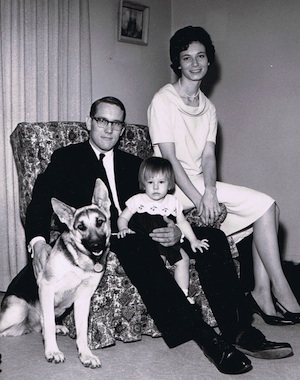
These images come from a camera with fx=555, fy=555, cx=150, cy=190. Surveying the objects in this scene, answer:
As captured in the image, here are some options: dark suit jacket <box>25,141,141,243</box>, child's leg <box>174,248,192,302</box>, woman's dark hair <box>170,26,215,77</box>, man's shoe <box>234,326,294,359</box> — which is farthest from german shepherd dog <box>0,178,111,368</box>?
woman's dark hair <box>170,26,215,77</box>

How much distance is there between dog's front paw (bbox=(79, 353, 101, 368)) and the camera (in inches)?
Result: 101

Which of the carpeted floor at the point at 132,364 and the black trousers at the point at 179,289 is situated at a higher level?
the black trousers at the point at 179,289

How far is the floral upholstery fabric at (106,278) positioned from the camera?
112 inches

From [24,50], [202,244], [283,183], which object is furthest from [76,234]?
[283,183]

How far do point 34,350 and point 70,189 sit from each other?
0.85m

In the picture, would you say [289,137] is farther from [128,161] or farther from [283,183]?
[128,161]

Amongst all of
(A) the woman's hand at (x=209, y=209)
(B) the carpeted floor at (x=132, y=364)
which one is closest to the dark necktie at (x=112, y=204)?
(A) the woman's hand at (x=209, y=209)

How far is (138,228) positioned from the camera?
2.92 m

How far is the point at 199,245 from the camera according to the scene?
9.43 feet

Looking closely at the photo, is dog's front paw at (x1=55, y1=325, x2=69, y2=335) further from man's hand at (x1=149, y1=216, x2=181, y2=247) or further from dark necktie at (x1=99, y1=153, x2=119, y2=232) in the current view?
man's hand at (x1=149, y1=216, x2=181, y2=247)

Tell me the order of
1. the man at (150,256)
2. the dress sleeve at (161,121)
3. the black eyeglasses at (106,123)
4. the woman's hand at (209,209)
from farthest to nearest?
1. the dress sleeve at (161,121)
2. the woman's hand at (209,209)
3. the black eyeglasses at (106,123)
4. the man at (150,256)

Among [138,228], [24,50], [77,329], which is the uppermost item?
[24,50]

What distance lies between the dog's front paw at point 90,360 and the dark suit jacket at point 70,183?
62 cm

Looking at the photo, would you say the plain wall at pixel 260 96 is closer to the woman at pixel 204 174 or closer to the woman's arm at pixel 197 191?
the woman at pixel 204 174
